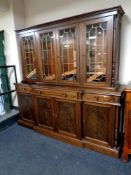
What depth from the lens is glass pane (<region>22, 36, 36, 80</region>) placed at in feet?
8.75

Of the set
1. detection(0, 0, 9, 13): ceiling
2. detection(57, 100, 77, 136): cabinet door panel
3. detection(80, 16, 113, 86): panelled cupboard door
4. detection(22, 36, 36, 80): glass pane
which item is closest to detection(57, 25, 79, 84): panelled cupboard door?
detection(80, 16, 113, 86): panelled cupboard door

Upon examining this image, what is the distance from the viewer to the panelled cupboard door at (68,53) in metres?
2.16

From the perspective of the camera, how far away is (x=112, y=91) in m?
1.93

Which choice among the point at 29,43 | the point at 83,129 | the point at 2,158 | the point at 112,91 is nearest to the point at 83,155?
the point at 83,129

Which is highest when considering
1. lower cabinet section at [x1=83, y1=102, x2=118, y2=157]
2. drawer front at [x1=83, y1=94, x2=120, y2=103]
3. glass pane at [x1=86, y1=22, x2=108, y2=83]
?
glass pane at [x1=86, y1=22, x2=108, y2=83]

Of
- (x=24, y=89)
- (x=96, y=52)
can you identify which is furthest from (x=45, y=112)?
(x=96, y=52)

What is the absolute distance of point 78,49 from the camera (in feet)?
6.99

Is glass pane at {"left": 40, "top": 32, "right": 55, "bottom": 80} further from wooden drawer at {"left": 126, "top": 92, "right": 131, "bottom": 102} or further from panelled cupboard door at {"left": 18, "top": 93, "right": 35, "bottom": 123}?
wooden drawer at {"left": 126, "top": 92, "right": 131, "bottom": 102}

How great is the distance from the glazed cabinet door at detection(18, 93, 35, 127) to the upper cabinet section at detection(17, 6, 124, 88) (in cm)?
39

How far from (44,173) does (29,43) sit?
2.11 m

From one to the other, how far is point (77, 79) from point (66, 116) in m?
0.62

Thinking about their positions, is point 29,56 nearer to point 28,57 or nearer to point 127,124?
point 28,57

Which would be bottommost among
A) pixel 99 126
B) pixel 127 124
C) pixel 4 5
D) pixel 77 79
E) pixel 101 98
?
pixel 99 126

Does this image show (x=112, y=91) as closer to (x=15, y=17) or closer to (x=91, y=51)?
(x=91, y=51)
